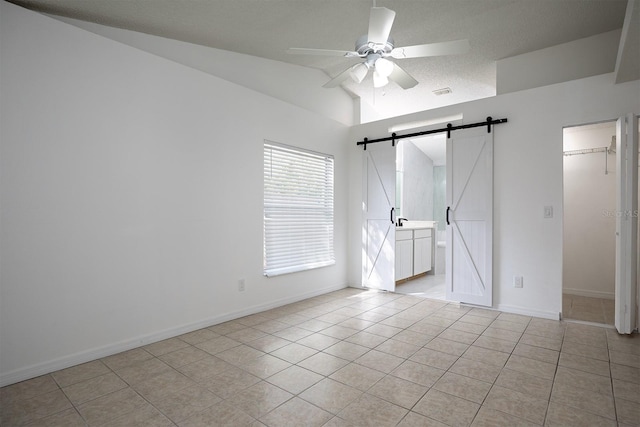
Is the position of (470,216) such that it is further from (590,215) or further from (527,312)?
(590,215)

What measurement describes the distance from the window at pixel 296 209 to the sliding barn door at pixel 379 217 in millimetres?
564

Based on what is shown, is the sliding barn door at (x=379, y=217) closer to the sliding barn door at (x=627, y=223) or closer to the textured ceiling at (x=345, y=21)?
the textured ceiling at (x=345, y=21)

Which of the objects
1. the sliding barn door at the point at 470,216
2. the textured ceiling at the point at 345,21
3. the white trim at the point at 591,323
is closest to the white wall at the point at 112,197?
the textured ceiling at the point at 345,21

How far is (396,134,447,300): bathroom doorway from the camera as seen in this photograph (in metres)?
6.46

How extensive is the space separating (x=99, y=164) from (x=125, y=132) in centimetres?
36

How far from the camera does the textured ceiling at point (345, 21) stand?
2.66 metres

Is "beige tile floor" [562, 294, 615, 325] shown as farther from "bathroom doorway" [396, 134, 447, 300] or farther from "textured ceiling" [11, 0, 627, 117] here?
"textured ceiling" [11, 0, 627, 117]

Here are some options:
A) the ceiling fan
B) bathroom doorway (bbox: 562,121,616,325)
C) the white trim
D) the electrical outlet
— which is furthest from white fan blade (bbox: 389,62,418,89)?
bathroom doorway (bbox: 562,121,616,325)

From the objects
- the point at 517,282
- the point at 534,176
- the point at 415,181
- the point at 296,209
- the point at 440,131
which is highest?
the point at 440,131

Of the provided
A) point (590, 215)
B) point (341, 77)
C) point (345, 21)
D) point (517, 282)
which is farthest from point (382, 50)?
point (590, 215)

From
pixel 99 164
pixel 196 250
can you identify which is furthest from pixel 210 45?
pixel 196 250

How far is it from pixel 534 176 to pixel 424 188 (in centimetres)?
387

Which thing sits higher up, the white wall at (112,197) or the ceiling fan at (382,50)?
the ceiling fan at (382,50)

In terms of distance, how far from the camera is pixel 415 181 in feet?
23.6
